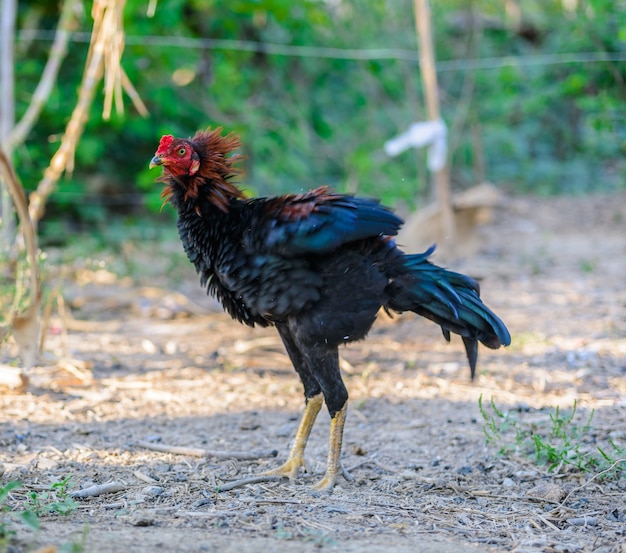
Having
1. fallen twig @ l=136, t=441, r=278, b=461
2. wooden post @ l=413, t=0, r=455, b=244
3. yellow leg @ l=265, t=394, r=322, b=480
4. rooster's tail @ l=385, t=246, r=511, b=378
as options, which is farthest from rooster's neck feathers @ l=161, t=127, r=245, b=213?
wooden post @ l=413, t=0, r=455, b=244

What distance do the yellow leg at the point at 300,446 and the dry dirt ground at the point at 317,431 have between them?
0.16 meters

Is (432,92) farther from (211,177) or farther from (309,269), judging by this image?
(309,269)

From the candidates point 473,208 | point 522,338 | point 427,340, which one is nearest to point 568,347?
point 522,338

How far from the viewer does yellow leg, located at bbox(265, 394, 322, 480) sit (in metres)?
4.45

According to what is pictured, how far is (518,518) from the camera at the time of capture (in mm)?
3842

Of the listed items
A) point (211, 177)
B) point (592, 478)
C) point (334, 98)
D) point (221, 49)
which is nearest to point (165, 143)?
point (211, 177)

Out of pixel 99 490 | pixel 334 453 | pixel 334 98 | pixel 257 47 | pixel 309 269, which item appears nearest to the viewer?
pixel 99 490

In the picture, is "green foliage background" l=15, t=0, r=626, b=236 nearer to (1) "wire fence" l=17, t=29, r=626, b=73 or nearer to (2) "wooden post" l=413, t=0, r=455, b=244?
(1) "wire fence" l=17, t=29, r=626, b=73

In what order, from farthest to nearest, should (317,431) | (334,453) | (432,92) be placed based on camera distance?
→ (432,92) → (317,431) → (334,453)

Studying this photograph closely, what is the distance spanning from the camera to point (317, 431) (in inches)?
214

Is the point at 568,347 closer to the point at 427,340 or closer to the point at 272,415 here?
the point at 427,340

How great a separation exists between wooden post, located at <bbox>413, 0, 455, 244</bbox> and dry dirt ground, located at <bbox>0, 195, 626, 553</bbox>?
1.75 m

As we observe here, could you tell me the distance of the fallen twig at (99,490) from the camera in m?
3.88

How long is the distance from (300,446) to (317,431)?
93cm
